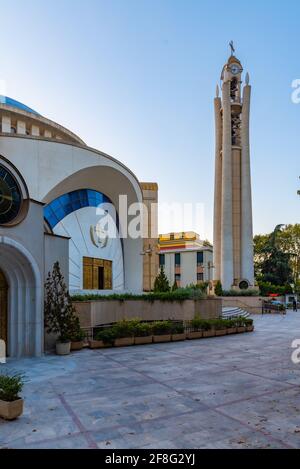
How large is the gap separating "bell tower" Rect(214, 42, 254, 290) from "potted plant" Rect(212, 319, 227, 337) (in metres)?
27.8

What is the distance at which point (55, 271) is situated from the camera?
1644 centimetres

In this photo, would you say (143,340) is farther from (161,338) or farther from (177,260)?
(177,260)

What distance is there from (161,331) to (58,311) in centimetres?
609

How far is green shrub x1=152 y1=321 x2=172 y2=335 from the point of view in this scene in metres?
19.6

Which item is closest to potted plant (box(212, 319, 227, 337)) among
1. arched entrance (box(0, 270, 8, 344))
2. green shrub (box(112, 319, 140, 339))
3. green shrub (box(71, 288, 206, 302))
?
green shrub (box(71, 288, 206, 302))

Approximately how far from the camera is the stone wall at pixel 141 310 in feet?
63.4

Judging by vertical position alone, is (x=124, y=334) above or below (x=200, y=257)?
below

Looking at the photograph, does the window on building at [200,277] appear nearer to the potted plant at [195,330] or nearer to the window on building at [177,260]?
the window on building at [177,260]

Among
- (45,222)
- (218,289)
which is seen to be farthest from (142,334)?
(218,289)

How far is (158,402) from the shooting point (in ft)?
29.6

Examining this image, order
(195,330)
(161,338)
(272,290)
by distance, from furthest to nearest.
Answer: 1. (272,290)
2. (195,330)
3. (161,338)

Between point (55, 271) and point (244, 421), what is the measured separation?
1078 cm

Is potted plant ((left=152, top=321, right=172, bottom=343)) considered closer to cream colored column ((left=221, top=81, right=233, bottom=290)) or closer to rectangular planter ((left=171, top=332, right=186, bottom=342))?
rectangular planter ((left=171, top=332, right=186, bottom=342))
